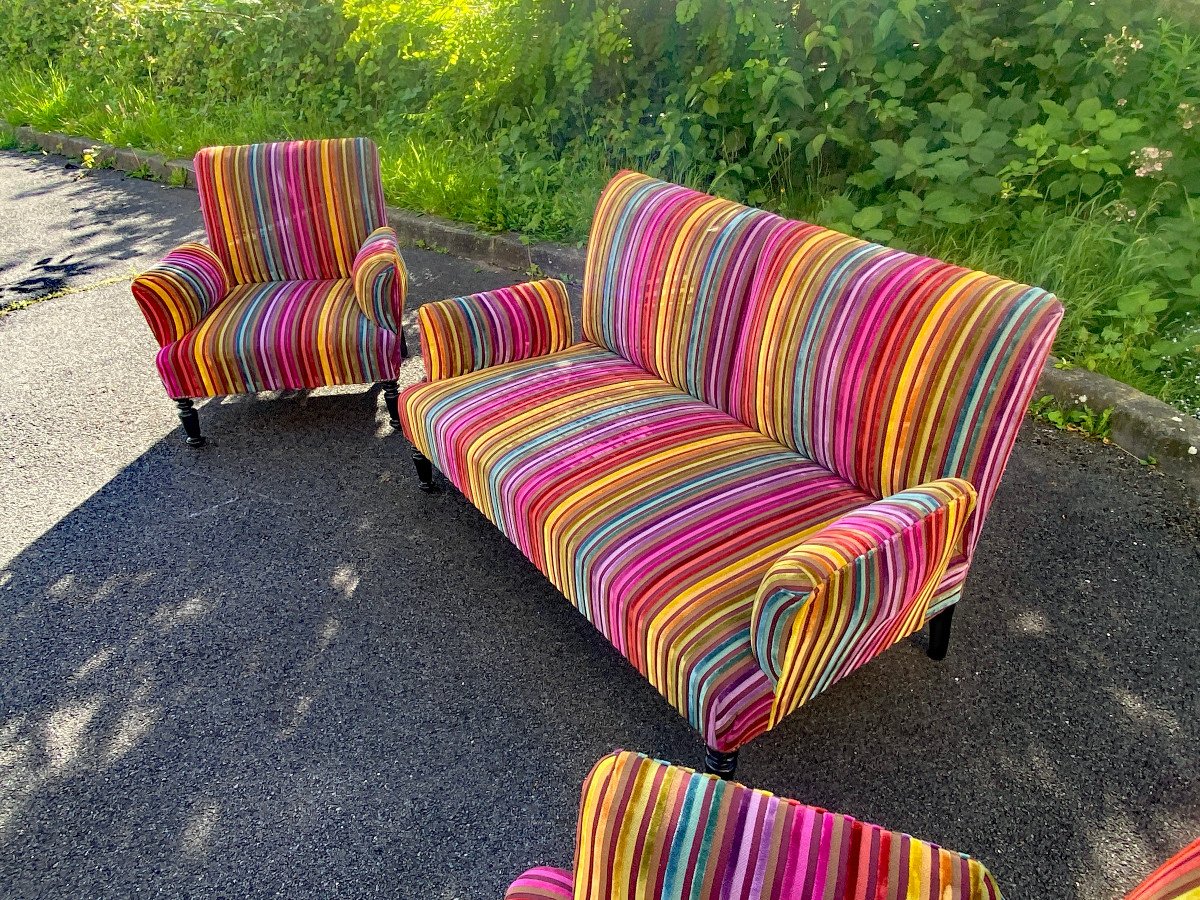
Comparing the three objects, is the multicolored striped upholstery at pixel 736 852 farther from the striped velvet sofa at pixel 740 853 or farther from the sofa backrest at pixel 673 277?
the sofa backrest at pixel 673 277

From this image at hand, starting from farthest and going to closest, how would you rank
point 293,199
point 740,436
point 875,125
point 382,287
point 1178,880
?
point 875,125, point 293,199, point 382,287, point 740,436, point 1178,880

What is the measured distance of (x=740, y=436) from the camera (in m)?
2.15

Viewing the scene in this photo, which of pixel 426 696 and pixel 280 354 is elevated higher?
pixel 280 354

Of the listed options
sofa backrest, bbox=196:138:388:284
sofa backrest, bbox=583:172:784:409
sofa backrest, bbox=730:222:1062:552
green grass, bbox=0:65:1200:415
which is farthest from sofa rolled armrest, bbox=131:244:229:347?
sofa backrest, bbox=730:222:1062:552

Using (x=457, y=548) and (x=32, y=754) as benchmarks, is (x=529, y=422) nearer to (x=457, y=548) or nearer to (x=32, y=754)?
(x=457, y=548)

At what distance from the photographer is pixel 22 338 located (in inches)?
158

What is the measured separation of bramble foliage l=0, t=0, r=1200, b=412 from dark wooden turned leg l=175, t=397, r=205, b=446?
2073 mm

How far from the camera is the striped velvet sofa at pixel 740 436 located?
1.52 meters

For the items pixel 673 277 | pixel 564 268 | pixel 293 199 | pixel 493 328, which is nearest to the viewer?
pixel 673 277

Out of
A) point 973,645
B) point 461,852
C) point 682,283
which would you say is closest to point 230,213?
point 682,283

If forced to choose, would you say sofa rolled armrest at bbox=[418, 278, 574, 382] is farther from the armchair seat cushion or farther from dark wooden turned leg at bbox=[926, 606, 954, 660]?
dark wooden turned leg at bbox=[926, 606, 954, 660]

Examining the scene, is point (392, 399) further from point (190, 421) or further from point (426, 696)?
point (426, 696)

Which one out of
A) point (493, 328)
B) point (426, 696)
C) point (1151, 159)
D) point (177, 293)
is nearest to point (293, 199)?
point (177, 293)

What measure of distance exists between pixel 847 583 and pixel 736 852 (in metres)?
0.62
